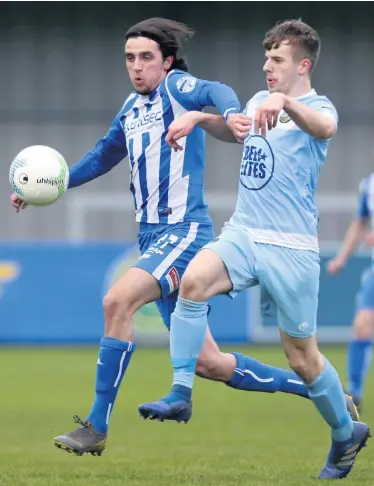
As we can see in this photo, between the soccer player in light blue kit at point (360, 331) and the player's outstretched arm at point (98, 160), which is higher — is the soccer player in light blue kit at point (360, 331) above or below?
below

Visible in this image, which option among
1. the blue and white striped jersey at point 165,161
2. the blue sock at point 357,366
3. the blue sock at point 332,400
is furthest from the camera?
the blue sock at point 357,366

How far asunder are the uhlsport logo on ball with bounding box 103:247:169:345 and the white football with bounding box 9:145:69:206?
9130 mm

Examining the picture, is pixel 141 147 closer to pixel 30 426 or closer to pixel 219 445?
pixel 219 445

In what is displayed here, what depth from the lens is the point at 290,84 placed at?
19.8ft

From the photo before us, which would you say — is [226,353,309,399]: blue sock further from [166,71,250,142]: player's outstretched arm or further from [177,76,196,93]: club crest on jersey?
[177,76,196,93]: club crest on jersey

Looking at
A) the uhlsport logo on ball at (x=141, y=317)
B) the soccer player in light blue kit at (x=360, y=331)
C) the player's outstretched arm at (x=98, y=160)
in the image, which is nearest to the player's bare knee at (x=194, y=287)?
the player's outstretched arm at (x=98, y=160)

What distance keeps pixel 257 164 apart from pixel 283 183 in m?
0.16

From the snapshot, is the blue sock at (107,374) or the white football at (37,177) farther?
the white football at (37,177)

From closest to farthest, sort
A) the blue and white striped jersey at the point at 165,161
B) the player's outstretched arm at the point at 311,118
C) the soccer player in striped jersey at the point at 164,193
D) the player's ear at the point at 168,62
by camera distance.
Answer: the player's outstretched arm at the point at 311,118 < the soccer player in striped jersey at the point at 164,193 < the blue and white striped jersey at the point at 165,161 < the player's ear at the point at 168,62

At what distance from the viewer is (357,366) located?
33.8 ft

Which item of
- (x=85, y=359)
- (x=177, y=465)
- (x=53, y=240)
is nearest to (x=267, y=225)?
(x=177, y=465)

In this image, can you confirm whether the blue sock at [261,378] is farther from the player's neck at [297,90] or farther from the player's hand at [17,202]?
the player's neck at [297,90]

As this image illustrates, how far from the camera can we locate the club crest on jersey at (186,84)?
6.70 m

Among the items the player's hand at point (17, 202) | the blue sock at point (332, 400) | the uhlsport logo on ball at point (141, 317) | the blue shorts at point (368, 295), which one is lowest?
the uhlsport logo on ball at point (141, 317)
